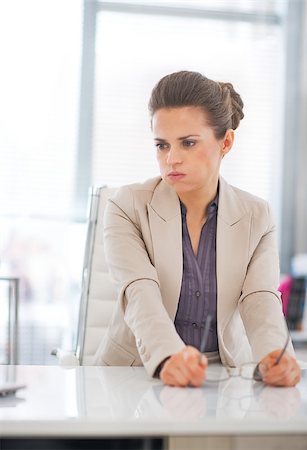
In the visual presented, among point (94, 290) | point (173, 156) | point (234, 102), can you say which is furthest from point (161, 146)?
point (94, 290)

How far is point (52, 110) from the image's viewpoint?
4.22 metres

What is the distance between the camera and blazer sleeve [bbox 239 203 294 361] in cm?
152

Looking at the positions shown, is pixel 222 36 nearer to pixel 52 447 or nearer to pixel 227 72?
pixel 227 72

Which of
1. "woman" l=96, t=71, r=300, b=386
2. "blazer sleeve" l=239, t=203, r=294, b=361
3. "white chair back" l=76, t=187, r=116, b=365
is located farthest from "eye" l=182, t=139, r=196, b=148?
"white chair back" l=76, t=187, r=116, b=365

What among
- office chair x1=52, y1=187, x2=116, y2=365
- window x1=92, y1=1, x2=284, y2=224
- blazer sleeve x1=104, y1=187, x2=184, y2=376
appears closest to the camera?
blazer sleeve x1=104, y1=187, x2=184, y2=376

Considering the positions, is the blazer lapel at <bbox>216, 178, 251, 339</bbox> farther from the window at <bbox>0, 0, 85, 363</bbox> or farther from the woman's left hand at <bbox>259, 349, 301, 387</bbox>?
the window at <bbox>0, 0, 85, 363</bbox>

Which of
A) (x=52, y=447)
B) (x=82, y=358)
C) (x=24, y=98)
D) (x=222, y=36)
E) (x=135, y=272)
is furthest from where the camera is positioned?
(x=222, y=36)

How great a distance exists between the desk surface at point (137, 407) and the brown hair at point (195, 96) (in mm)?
629

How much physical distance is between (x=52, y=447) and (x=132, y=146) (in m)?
3.46

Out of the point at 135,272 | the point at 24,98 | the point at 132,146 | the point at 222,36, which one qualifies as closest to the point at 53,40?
the point at 24,98

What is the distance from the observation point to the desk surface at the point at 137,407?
0.98m

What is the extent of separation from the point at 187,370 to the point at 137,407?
0.22 metres

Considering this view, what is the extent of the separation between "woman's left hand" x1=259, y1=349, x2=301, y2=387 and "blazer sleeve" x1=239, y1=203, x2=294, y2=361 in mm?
95

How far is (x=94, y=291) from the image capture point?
7.11 feet
